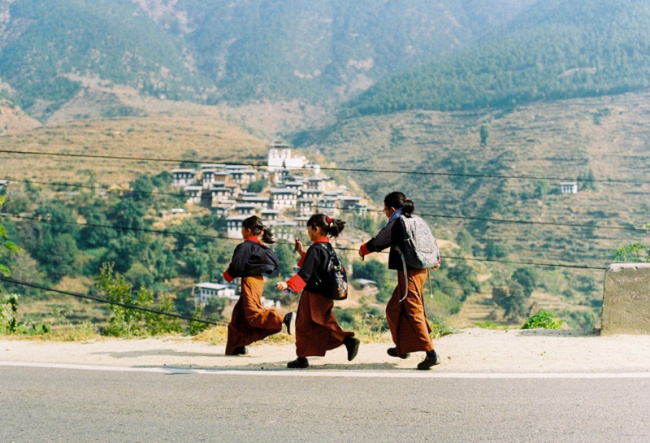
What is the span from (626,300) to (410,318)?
1.73 meters

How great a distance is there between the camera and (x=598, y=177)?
3115 inches

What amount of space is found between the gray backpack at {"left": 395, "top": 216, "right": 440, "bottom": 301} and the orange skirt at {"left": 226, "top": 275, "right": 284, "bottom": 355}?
43.8 inches

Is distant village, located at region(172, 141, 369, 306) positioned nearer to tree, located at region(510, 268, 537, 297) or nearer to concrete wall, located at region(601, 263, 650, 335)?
tree, located at region(510, 268, 537, 297)

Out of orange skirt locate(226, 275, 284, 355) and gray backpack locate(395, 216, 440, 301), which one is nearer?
gray backpack locate(395, 216, 440, 301)

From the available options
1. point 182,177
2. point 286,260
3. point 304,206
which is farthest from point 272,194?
point 286,260

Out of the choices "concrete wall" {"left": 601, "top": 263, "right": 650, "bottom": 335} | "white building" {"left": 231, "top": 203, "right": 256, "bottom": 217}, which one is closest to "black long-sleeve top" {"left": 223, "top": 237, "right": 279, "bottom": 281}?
"concrete wall" {"left": 601, "top": 263, "right": 650, "bottom": 335}

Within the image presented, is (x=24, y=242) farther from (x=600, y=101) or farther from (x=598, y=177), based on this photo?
(x=600, y=101)

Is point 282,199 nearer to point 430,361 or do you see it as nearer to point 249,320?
point 249,320

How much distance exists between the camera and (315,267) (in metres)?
5.34

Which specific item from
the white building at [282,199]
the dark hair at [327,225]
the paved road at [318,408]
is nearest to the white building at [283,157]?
the white building at [282,199]

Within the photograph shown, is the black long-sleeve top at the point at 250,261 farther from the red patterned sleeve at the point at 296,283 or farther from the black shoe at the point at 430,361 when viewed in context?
the black shoe at the point at 430,361

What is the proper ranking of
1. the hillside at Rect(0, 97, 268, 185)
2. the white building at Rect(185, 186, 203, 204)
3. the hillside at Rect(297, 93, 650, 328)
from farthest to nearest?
the hillside at Rect(0, 97, 268, 185) → the white building at Rect(185, 186, 203, 204) → the hillside at Rect(297, 93, 650, 328)

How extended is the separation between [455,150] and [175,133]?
3384 cm

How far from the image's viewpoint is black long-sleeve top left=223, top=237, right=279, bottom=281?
230 inches
